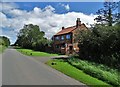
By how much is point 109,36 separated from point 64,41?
37495 millimetres

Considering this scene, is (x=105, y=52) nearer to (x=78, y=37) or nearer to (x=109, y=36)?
(x=109, y=36)

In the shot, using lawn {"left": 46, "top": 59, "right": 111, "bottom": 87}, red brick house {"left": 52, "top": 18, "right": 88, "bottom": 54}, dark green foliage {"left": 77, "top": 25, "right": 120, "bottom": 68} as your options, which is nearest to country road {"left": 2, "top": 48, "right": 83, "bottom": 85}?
lawn {"left": 46, "top": 59, "right": 111, "bottom": 87}

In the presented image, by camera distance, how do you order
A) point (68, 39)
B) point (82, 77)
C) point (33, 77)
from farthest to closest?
point (68, 39) → point (82, 77) → point (33, 77)

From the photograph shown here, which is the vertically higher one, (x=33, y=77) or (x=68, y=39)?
(x=68, y=39)

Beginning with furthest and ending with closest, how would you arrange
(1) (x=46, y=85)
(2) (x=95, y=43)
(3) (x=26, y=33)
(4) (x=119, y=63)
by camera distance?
1. (3) (x=26, y=33)
2. (2) (x=95, y=43)
3. (4) (x=119, y=63)
4. (1) (x=46, y=85)

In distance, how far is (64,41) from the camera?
210 ft

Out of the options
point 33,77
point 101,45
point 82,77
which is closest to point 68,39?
point 101,45

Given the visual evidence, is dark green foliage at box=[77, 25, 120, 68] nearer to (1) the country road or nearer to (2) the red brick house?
(1) the country road

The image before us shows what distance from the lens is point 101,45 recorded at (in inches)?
1108

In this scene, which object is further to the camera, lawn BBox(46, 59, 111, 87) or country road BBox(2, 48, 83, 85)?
lawn BBox(46, 59, 111, 87)

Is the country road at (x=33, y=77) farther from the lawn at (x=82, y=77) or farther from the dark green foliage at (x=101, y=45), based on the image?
the dark green foliage at (x=101, y=45)

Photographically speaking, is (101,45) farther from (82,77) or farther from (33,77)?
(33,77)

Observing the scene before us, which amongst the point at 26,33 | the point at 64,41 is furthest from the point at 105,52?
the point at 26,33

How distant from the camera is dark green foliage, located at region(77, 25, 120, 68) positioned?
83.3ft
